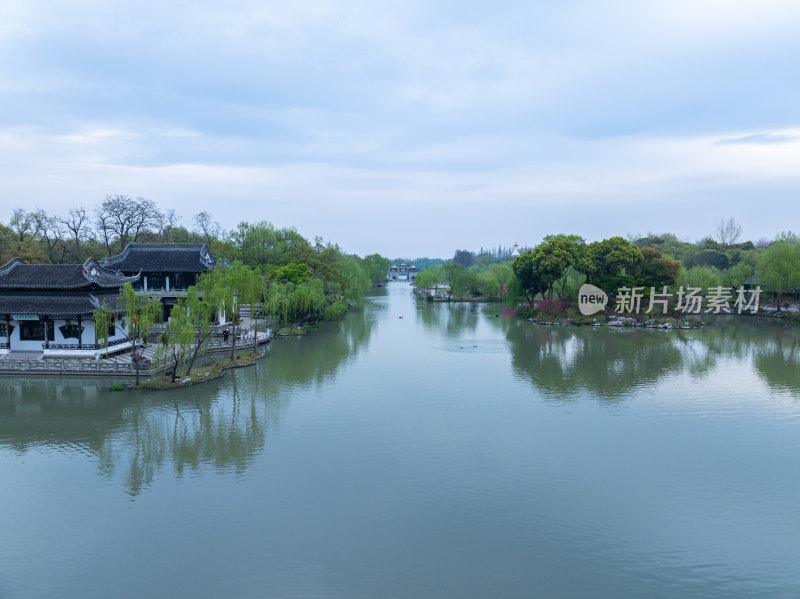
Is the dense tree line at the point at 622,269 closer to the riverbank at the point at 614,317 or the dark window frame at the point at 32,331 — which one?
the riverbank at the point at 614,317

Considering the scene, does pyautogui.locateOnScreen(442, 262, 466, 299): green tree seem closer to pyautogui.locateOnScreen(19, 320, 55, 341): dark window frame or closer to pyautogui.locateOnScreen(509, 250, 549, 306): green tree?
pyautogui.locateOnScreen(509, 250, 549, 306): green tree

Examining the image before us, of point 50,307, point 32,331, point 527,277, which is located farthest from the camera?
point 527,277

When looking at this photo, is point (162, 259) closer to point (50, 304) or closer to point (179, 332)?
point (50, 304)

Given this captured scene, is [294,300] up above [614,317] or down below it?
above

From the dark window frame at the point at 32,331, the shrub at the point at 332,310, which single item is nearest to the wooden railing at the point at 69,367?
the dark window frame at the point at 32,331

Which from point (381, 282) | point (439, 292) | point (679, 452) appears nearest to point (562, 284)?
point (439, 292)

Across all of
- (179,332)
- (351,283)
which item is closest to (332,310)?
(351,283)

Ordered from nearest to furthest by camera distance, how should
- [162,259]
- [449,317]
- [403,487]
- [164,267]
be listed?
[403,487], [164,267], [162,259], [449,317]

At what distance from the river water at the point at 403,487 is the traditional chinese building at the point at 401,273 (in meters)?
139

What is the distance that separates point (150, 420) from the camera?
56.6 ft

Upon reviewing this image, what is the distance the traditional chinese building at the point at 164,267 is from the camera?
3353cm

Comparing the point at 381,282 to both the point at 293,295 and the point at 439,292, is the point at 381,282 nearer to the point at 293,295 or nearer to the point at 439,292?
the point at 439,292

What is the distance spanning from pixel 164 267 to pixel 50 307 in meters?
10.2

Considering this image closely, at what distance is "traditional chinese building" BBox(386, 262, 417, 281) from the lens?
162 metres
